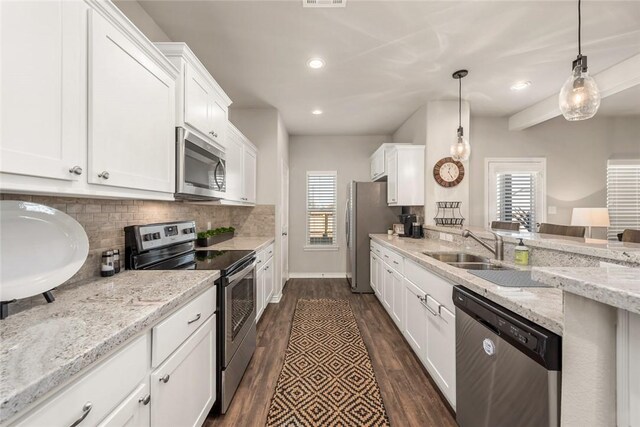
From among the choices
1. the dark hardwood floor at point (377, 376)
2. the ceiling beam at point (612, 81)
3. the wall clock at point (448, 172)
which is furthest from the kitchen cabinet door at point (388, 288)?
the ceiling beam at point (612, 81)

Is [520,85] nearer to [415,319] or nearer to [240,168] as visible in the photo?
[415,319]

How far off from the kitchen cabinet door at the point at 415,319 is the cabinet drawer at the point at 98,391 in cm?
176

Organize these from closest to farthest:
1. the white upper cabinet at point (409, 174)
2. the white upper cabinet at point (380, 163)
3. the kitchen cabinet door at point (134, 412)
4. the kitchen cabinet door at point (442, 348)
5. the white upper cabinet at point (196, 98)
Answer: the kitchen cabinet door at point (134, 412)
the kitchen cabinet door at point (442, 348)
the white upper cabinet at point (196, 98)
the white upper cabinet at point (409, 174)
the white upper cabinet at point (380, 163)

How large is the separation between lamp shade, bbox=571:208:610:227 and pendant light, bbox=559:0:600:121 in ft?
8.66

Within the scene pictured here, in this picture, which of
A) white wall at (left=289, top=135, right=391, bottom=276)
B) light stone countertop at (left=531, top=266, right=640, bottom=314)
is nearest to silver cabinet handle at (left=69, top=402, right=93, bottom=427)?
light stone countertop at (left=531, top=266, right=640, bottom=314)

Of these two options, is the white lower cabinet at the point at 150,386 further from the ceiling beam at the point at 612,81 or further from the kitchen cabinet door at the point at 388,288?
the ceiling beam at the point at 612,81

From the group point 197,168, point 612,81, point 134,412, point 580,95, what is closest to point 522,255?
point 580,95

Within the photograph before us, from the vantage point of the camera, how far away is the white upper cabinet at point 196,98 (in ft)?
5.48

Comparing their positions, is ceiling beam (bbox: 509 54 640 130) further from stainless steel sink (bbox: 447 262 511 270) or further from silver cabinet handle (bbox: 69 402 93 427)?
silver cabinet handle (bbox: 69 402 93 427)

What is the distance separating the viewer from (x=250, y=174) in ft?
11.5

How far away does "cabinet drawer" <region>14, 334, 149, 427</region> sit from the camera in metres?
0.62

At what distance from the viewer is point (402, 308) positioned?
255cm

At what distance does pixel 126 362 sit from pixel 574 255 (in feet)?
6.77

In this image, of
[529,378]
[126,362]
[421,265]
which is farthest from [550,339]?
[126,362]
